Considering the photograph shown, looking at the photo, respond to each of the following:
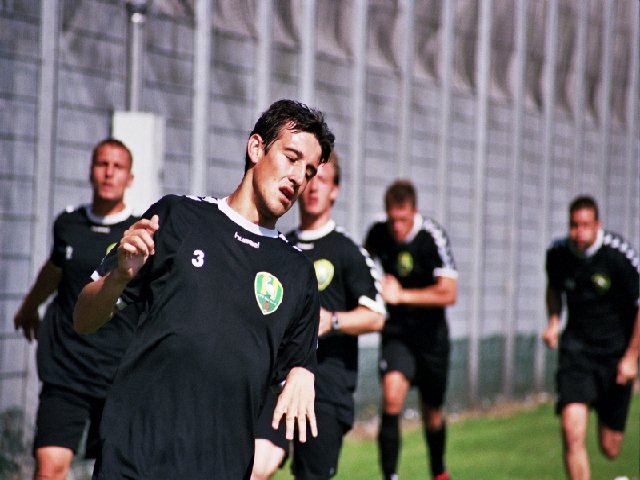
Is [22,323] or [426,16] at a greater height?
[426,16]

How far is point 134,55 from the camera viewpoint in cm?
912

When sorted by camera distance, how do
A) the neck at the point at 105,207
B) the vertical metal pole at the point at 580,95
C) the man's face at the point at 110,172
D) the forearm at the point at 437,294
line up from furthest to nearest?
the vertical metal pole at the point at 580,95
the forearm at the point at 437,294
the neck at the point at 105,207
the man's face at the point at 110,172

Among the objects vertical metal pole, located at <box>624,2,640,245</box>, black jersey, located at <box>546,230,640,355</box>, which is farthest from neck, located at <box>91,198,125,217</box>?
vertical metal pole, located at <box>624,2,640,245</box>

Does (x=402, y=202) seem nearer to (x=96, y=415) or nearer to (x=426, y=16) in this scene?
(x=96, y=415)

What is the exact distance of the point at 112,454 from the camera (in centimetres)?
477

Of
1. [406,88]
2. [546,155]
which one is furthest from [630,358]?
[546,155]

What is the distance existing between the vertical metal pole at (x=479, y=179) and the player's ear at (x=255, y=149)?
12789mm

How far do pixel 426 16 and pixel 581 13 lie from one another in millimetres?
5110

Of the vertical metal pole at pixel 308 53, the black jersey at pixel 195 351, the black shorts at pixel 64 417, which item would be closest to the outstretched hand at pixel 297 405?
the black jersey at pixel 195 351

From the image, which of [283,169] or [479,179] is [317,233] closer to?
[283,169]

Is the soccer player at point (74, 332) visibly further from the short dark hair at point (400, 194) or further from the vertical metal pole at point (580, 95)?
the vertical metal pole at point (580, 95)

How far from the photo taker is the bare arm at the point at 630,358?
10773mm

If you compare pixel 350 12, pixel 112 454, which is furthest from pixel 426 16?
pixel 112 454

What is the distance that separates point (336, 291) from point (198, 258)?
144 inches
